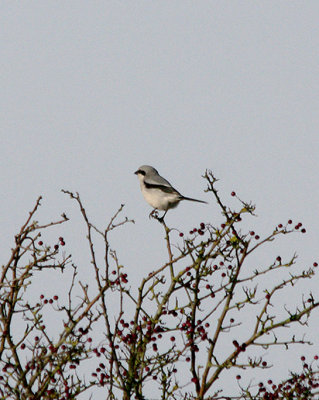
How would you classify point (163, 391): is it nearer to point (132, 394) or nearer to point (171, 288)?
point (132, 394)

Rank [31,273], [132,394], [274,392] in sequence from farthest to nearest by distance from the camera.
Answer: [274,392], [31,273], [132,394]

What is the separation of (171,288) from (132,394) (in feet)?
3.81

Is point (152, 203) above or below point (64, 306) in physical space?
above

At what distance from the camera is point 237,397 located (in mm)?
6086

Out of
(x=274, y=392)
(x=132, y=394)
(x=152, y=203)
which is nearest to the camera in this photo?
(x=132, y=394)

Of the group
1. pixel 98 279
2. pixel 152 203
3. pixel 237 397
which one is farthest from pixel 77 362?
pixel 152 203

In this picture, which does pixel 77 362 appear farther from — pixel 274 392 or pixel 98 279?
pixel 274 392

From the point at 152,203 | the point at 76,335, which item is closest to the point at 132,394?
the point at 76,335

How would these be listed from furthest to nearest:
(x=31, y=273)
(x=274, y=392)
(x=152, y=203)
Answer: (x=152, y=203)
(x=274, y=392)
(x=31, y=273)

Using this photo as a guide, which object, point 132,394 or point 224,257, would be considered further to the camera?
point 224,257

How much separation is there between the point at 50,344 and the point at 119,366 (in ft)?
2.18

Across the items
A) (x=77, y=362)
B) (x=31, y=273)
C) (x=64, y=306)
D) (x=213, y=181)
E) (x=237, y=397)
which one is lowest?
(x=237, y=397)

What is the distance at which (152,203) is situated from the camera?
10.8 m

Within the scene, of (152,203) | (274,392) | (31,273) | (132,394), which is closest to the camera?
(132,394)
